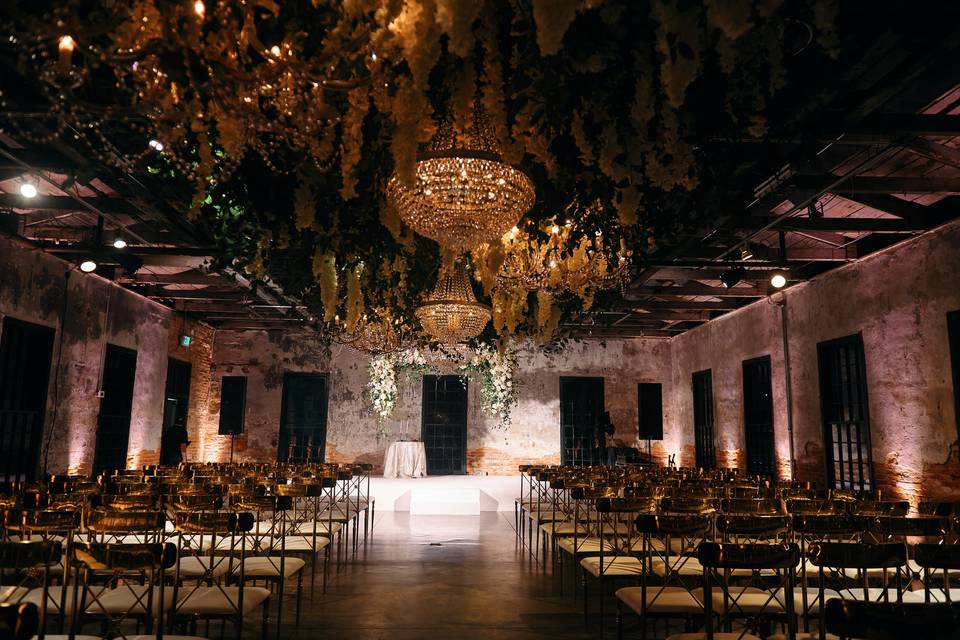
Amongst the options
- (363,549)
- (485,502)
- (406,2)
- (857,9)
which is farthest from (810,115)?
(485,502)

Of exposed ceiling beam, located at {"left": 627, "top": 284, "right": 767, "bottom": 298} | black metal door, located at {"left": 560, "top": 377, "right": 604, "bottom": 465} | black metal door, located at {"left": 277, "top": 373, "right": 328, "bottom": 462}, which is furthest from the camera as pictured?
black metal door, located at {"left": 560, "top": 377, "right": 604, "bottom": 465}

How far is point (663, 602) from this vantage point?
358cm

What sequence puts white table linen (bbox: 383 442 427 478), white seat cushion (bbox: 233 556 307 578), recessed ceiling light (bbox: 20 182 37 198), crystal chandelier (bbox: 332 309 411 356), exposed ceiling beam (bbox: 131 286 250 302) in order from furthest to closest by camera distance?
white table linen (bbox: 383 442 427 478) → exposed ceiling beam (bbox: 131 286 250 302) → crystal chandelier (bbox: 332 309 411 356) → recessed ceiling light (bbox: 20 182 37 198) → white seat cushion (bbox: 233 556 307 578)

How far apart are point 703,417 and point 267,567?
12.2m

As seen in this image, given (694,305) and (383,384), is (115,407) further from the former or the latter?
(694,305)

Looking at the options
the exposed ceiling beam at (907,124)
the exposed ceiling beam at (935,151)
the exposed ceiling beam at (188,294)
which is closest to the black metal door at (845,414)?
the exposed ceiling beam at (935,151)

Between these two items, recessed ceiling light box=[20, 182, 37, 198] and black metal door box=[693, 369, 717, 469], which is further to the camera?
black metal door box=[693, 369, 717, 469]

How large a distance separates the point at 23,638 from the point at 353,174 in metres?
2.52

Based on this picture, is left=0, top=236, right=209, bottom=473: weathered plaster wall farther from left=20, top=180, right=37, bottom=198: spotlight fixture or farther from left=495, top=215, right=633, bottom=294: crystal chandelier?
left=495, top=215, right=633, bottom=294: crystal chandelier

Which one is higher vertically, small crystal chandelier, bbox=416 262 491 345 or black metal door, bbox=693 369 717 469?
small crystal chandelier, bbox=416 262 491 345

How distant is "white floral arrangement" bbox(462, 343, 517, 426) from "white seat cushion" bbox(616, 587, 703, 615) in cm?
1189

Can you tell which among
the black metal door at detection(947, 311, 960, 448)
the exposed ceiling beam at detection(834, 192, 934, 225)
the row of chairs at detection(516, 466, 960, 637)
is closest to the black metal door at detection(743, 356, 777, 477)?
the black metal door at detection(947, 311, 960, 448)

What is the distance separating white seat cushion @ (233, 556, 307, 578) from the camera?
411cm

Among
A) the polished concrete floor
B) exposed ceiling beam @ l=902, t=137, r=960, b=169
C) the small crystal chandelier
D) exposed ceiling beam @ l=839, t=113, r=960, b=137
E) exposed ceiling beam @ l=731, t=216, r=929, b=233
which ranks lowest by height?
the polished concrete floor
